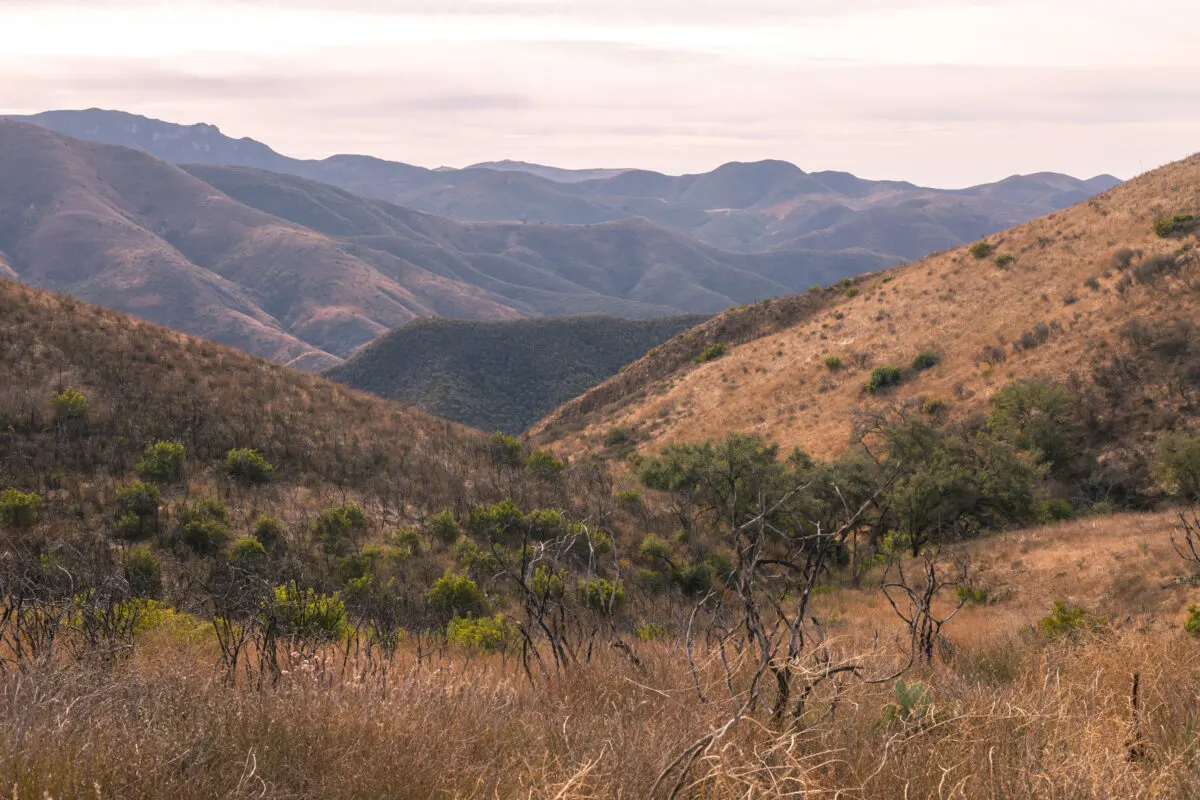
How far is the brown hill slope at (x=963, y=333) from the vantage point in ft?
113

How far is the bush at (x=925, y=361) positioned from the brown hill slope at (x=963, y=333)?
13.6 inches

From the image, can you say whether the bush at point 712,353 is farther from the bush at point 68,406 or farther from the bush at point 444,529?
the bush at point 68,406

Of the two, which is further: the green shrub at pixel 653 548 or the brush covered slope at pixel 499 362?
the brush covered slope at pixel 499 362

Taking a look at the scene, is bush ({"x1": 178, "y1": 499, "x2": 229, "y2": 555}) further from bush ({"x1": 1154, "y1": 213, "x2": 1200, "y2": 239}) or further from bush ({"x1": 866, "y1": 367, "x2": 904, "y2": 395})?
bush ({"x1": 1154, "y1": 213, "x2": 1200, "y2": 239})

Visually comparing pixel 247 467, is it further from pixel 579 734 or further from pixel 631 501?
pixel 579 734

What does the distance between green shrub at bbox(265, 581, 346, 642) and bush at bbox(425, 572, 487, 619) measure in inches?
160

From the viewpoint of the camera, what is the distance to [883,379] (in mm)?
40969

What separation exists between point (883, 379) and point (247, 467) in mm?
33240

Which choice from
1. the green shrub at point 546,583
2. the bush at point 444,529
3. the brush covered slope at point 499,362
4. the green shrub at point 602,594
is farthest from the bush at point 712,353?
the green shrub at point 546,583

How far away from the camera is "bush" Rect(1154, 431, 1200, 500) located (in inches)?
884

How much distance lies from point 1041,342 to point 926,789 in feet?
127

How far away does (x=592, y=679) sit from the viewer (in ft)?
17.2

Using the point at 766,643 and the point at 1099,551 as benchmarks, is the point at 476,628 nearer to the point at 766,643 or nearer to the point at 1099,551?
the point at 766,643

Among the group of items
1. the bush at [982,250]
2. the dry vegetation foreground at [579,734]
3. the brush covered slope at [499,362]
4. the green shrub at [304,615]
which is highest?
the bush at [982,250]
